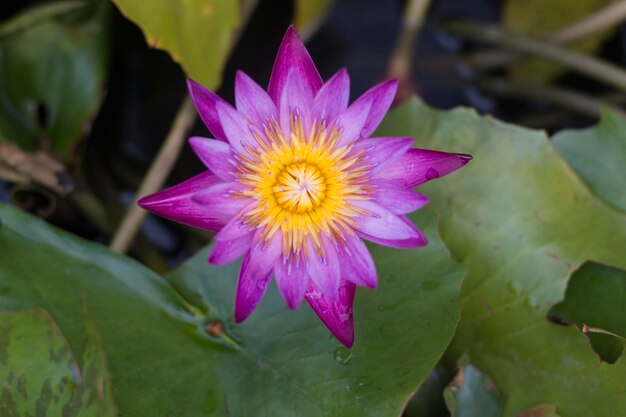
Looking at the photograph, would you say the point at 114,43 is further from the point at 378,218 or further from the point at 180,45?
the point at 378,218

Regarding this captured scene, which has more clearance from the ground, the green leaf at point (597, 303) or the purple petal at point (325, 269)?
the green leaf at point (597, 303)

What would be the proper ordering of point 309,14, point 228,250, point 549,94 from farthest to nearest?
point 549,94, point 309,14, point 228,250

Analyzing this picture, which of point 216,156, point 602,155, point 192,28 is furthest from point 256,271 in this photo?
point 602,155

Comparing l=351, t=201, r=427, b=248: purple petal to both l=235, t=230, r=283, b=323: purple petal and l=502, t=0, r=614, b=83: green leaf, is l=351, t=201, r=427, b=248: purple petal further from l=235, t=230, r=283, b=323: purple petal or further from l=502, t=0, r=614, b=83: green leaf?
l=502, t=0, r=614, b=83: green leaf

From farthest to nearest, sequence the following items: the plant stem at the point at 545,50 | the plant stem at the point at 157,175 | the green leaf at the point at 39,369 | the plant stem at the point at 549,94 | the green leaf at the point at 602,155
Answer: the plant stem at the point at 549,94
the plant stem at the point at 545,50
the plant stem at the point at 157,175
the green leaf at the point at 602,155
the green leaf at the point at 39,369

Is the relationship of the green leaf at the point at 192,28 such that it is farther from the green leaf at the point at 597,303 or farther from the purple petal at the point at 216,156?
the green leaf at the point at 597,303

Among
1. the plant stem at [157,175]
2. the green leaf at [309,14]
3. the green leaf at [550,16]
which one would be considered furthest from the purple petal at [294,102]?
the green leaf at [550,16]

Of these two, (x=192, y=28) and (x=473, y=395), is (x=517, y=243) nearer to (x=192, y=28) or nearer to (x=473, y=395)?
(x=473, y=395)
